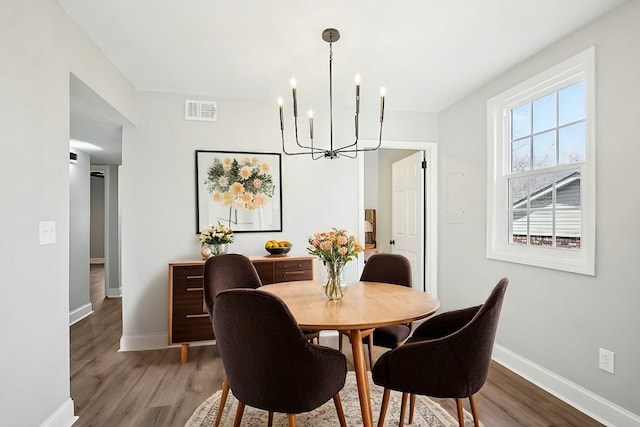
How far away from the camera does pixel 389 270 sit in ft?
9.07

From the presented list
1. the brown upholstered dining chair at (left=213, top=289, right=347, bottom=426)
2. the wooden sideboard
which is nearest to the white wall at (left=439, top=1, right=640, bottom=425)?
the brown upholstered dining chair at (left=213, top=289, right=347, bottom=426)

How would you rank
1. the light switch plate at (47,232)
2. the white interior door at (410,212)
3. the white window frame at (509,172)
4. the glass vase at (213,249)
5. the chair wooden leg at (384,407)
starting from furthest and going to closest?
1. the white interior door at (410,212)
2. the glass vase at (213,249)
3. the white window frame at (509,172)
4. the light switch plate at (47,232)
5. the chair wooden leg at (384,407)

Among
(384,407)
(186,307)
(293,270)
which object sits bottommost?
(384,407)

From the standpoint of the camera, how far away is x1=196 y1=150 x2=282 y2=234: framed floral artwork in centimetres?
343

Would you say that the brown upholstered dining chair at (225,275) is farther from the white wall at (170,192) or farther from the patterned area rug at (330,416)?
the white wall at (170,192)

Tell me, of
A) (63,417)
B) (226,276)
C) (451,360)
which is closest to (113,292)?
(63,417)

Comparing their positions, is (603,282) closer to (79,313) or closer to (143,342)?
(143,342)

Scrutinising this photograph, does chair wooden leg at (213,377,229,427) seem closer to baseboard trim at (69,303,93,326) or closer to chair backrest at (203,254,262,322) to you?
chair backrest at (203,254,262,322)

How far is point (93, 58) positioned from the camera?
2.42m

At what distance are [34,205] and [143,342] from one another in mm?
1976

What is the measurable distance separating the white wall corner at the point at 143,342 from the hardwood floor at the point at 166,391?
0.08m

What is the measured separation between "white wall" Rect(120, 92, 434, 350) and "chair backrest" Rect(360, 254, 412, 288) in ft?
3.33

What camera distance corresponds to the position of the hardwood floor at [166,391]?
83.0 inches

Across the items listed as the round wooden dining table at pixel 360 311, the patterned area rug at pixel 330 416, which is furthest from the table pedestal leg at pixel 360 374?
the patterned area rug at pixel 330 416
